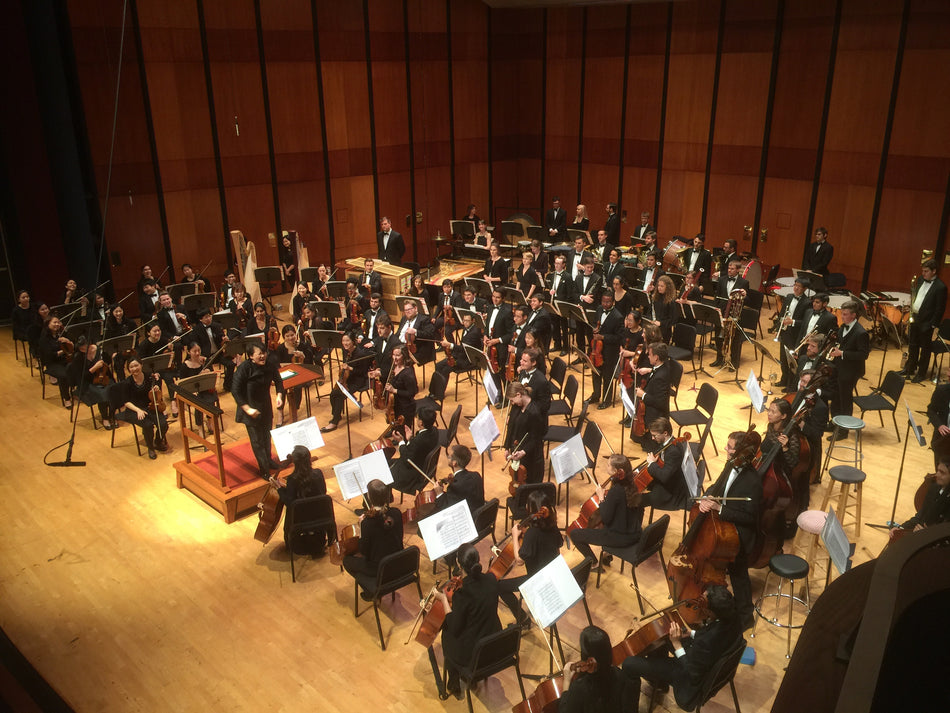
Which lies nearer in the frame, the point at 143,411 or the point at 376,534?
the point at 376,534

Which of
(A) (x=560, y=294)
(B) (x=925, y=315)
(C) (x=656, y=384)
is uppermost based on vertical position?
(B) (x=925, y=315)

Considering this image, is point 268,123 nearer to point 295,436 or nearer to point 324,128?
point 324,128

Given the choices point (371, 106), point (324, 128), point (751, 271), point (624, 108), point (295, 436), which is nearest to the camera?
point (295, 436)

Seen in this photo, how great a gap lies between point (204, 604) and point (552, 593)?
3.71 metres

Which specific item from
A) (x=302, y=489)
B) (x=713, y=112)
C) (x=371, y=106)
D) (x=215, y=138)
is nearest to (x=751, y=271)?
(x=713, y=112)

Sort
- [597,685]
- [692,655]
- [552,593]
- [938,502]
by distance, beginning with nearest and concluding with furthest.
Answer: [597,685] < [692,655] < [552,593] < [938,502]

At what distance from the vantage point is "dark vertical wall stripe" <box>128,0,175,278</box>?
539 inches

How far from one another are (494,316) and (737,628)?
22.0ft

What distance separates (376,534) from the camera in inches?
251

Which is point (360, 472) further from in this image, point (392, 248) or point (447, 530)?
point (392, 248)

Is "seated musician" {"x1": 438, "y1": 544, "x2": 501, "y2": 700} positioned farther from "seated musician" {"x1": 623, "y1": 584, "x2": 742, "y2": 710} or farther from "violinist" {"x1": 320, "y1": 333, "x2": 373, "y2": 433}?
"violinist" {"x1": 320, "y1": 333, "x2": 373, "y2": 433}

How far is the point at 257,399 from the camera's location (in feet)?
28.2

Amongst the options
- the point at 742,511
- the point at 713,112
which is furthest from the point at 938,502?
the point at 713,112

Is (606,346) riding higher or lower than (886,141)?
lower
